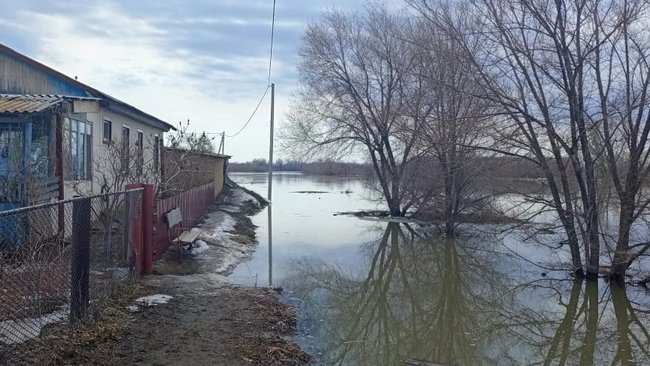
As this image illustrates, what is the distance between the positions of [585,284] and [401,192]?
66.1 ft

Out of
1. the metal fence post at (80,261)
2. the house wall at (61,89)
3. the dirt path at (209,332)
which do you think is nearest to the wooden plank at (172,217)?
the house wall at (61,89)

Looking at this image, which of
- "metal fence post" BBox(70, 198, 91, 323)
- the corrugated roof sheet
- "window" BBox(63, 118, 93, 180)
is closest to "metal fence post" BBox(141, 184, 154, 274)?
the corrugated roof sheet

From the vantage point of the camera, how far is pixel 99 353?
6.24 m

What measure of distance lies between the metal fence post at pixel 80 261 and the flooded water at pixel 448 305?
114 inches

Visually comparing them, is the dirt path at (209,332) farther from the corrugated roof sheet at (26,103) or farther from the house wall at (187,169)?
the house wall at (187,169)

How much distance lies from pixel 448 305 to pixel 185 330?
222 inches

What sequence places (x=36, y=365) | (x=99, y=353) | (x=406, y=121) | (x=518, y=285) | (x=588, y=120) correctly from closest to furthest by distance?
1. (x=36, y=365)
2. (x=99, y=353)
3. (x=518, y=285)
4. (x=588, y=120)
5. (x=406, y=121)

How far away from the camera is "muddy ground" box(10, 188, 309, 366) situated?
626cm

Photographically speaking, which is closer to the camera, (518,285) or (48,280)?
(48,280)

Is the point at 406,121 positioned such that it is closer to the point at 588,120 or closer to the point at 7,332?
the point at 588,120

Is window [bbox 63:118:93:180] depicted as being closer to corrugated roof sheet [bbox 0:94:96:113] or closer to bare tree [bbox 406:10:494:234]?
corrugated roof sheet [bbox 0:94:96:113]

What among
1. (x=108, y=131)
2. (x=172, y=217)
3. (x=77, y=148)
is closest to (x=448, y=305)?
(x=172, y=217)

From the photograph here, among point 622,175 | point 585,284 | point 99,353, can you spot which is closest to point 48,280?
point 99,353

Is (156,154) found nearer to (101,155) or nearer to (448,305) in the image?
(101,155)
